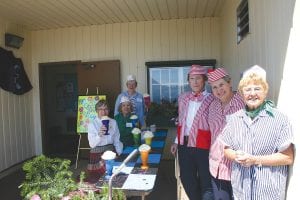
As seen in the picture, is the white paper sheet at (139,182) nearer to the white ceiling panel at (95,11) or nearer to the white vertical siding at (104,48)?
the white ceiling panel at (95,11)

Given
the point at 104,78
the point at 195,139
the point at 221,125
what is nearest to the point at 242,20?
the point at 195,139

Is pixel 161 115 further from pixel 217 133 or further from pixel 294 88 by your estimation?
pixel 294 88

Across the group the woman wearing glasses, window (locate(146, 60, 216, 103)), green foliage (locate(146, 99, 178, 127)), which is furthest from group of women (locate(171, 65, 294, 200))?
window (locate(146, 60, 216, 103))

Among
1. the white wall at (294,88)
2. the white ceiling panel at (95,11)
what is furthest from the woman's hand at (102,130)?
→ the white ceiling panel at (95,11)

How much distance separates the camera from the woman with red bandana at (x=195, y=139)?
Result: 2.71 metres

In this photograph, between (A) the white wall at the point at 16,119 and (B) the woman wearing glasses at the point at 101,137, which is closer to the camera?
(B) the woman wearing glasses at the point at 101,137

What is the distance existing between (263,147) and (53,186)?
115 cm

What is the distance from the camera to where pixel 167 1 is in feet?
15.6

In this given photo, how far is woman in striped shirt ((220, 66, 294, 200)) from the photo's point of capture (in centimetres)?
164

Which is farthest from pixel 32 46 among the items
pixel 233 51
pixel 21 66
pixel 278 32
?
pixel 278 32

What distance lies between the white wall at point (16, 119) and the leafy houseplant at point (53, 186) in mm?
3768

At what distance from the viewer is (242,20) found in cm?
339

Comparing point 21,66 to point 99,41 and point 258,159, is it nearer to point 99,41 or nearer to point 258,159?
point 99,41

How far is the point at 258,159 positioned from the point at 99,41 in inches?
191
